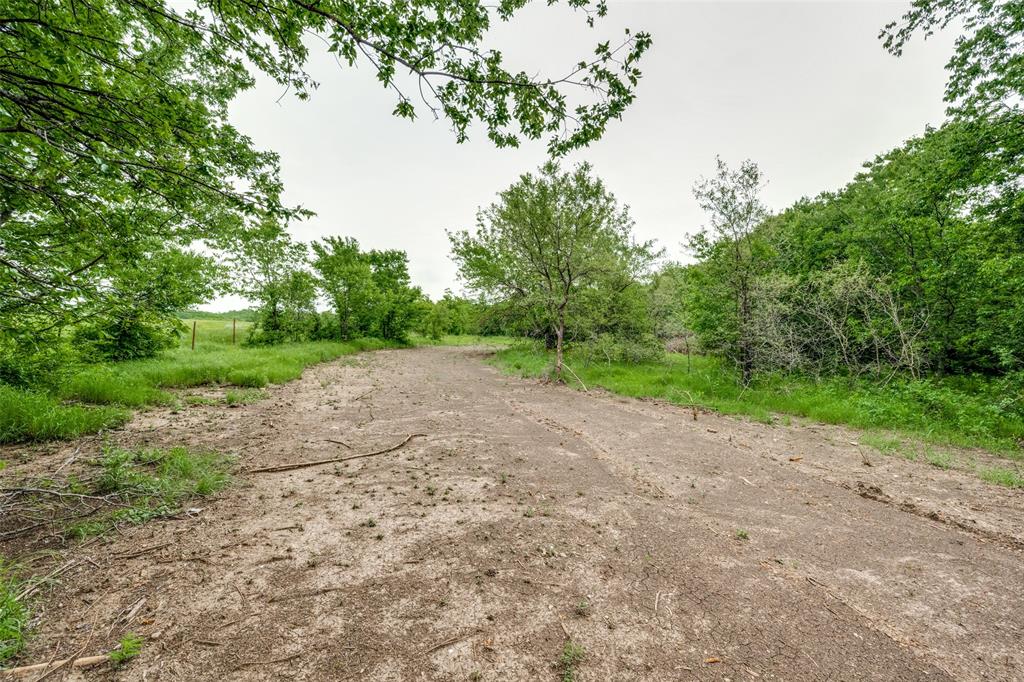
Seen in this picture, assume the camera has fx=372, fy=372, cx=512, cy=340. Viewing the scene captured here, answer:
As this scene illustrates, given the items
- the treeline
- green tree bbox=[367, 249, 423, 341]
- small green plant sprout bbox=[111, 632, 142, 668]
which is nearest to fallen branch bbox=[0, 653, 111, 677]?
small green plant sprout bbox=[111, 632, 142, 668]

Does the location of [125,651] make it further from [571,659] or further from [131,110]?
[131,110]

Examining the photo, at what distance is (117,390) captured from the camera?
8.31 metres

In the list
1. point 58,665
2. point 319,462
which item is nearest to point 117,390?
point 319,462

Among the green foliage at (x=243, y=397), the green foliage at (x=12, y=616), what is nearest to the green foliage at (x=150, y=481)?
the green foliage at (x=12, y=616)

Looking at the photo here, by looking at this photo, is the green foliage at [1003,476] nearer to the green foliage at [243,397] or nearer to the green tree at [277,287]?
the green foliage at [243,397]

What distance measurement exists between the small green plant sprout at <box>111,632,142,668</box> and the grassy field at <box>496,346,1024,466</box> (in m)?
10.7

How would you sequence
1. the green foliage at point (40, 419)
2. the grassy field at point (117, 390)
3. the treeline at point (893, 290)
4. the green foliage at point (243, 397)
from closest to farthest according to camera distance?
the green foliage at point (40, 419) → the grassy field at point (117, 390) → the green foliage at point (243, 397) → the treeline at point (893, 290)

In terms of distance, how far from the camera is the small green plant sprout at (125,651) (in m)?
2.33

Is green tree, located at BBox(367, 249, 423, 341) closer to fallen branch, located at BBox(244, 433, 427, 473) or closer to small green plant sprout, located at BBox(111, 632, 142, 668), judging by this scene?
fallen branch, located at BBox(244, 433, 427, 473)

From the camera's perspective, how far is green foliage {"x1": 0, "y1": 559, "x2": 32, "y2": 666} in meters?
2.32

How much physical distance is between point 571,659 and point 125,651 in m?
2.86

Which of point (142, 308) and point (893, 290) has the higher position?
point (893, 290)

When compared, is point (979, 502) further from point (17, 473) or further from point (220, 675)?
point (17, 473)

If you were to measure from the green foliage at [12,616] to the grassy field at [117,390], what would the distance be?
3585mm
